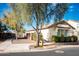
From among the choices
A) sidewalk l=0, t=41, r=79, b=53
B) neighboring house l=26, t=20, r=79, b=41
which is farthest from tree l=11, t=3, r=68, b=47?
sidewalk l=0, t=41, r=79, b=53

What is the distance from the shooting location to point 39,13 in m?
4.77

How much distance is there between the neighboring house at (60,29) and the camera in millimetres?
4764

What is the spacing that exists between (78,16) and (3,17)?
52.5 inches

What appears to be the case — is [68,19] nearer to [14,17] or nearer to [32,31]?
[32,31]

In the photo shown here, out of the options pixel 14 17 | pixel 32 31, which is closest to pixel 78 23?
pixel 32 31

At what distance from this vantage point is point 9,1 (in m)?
4.68

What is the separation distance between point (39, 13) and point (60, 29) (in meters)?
0.48

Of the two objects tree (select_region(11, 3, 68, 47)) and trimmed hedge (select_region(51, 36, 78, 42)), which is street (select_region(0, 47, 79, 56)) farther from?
tree (select_region(11, 3, 68, 47))

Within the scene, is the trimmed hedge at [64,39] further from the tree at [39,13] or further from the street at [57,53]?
the tree at [39,13]

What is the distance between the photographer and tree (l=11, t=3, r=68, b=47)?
472cm

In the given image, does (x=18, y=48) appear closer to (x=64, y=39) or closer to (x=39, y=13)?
(x=39, y=13)

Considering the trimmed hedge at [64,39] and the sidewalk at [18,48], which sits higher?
the trimmed hedge at [64,39]

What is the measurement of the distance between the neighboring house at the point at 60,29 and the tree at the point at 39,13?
0.30ft

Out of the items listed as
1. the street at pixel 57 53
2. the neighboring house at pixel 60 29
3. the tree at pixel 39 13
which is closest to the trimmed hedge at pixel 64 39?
the neighboring house at pixel 60 29
